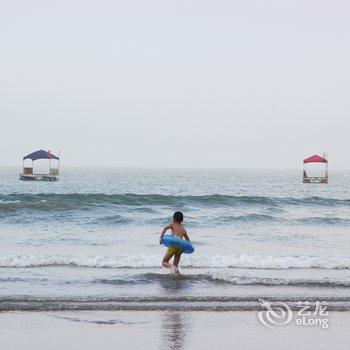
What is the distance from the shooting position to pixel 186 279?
13000 mm

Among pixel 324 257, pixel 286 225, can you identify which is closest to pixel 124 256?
pixel 324 257

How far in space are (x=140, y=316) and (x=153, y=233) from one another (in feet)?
47.2

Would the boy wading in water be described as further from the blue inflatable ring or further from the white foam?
the white foam

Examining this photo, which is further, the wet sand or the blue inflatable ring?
the blue inflatable ring

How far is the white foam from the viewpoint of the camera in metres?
15.1

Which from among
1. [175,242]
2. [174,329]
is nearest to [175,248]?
[175,242]

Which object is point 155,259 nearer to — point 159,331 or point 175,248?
point 175,248

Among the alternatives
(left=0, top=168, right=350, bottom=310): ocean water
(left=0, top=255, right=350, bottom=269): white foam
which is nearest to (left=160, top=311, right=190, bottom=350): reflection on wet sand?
(left=0, top=168, right=350, bottom=310): ocean water

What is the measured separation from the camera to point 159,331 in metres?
8.31

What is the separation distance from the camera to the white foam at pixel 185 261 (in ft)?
49.5

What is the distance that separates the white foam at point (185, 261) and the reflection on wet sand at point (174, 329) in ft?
19.1

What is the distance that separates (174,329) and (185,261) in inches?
285

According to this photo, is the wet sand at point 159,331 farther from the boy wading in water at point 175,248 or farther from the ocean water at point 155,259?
the boy wading in water at point 175,248

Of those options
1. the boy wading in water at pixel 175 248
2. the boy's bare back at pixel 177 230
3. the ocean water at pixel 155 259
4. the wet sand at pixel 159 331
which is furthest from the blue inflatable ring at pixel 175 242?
the wet sand at pixel 159 331
